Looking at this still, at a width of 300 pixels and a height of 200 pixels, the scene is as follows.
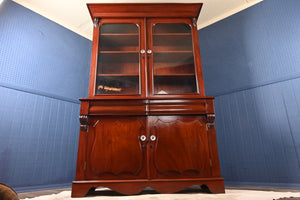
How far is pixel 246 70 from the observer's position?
2201 mm

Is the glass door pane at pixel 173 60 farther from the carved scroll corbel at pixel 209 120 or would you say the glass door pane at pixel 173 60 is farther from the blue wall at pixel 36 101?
the blue wall at pixel 36 101

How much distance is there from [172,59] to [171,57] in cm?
2

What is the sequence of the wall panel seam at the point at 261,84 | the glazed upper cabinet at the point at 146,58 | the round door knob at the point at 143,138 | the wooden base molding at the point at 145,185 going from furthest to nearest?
the wall panel seam at the point at 261,84 < the glazed upper cabinet at the point at 146,58 < the round door knob at the point at 143,138 < the wooden base molding at the point at 145,185

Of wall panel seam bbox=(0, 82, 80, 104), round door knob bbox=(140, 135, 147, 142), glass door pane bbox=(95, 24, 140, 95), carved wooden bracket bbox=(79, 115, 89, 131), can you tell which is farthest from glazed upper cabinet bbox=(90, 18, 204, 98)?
wall panel seam bbox=(0, 82, 80, 104)

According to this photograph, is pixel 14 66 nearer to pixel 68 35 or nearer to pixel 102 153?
pixel 68 35

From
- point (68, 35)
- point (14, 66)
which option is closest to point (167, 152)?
point (14, 66)

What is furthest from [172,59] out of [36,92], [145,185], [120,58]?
[36,92]

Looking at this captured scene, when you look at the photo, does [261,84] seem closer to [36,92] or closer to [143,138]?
[143,138]

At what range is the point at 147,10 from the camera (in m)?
1.94

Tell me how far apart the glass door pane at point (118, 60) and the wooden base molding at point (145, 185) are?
747mm

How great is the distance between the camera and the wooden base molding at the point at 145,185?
1375 millimetres

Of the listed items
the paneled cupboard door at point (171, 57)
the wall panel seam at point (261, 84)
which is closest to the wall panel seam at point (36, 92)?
the paneled cupboard door at point (171, 57)

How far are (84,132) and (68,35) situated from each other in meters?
1.73

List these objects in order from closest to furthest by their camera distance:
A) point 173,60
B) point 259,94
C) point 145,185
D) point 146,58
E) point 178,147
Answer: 1. point 145,185
2. point 178,147
3. point 146,58
4. point 173,60
5. point 259,94
